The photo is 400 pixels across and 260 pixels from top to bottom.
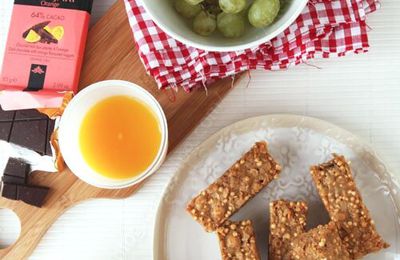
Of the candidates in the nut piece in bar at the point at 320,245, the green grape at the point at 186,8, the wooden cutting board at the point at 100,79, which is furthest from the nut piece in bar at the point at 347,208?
the green grape at the point at 186,8

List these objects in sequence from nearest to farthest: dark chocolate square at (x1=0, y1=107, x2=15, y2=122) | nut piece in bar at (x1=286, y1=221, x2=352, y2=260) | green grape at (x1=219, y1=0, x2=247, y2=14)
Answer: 1. green grape at (x1=219, y1=0, x2=247, y2=14)
2. nut piece in bar at (x1=286, y1=221, x2=352, y2=260)
3. dark chocolate square at (x1=0, y1=107, x2=15, y2=122)

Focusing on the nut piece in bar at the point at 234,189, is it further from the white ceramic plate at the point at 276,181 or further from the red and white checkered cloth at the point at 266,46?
the red and white checkered cloth at the point at 266,46

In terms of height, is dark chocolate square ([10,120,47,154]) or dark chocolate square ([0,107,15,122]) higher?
dark chocolate square ([0,107,15,122])

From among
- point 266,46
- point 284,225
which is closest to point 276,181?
point 284,225

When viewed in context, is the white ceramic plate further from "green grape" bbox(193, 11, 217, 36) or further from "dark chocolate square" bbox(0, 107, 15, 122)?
"dark chocolate square" bbox(0, 107, 15, 122)

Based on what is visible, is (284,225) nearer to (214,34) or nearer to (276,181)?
(276,181)

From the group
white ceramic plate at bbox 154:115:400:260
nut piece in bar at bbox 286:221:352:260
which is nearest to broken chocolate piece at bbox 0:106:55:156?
white ceramic plate at bbox 154:115:400:260

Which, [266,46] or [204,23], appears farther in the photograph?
Answer: [266,46]

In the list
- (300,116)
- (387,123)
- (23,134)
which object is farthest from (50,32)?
(387,123)
